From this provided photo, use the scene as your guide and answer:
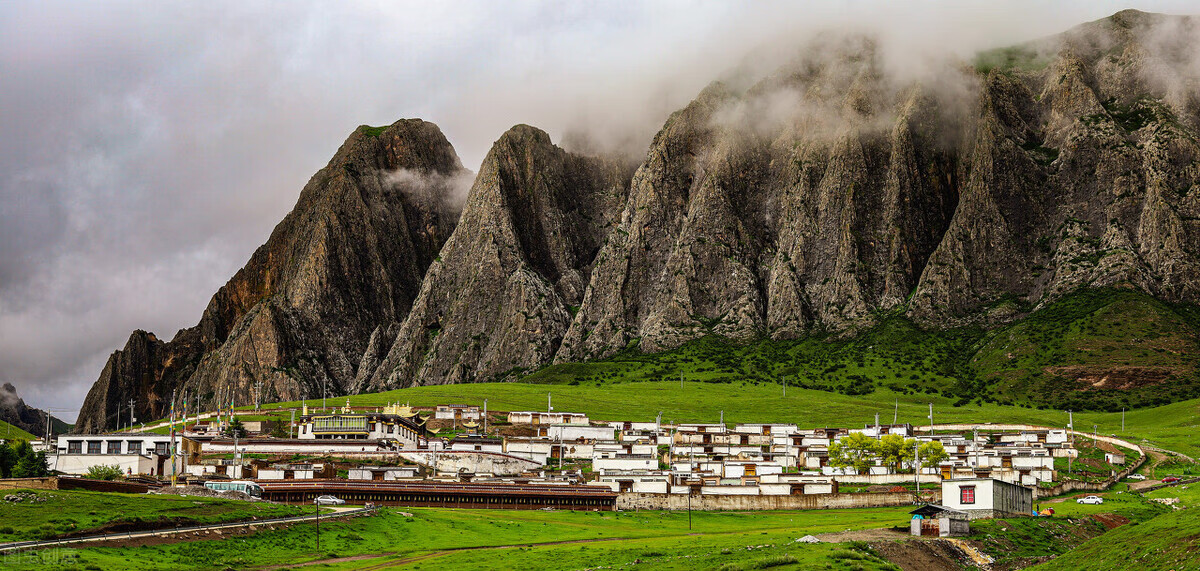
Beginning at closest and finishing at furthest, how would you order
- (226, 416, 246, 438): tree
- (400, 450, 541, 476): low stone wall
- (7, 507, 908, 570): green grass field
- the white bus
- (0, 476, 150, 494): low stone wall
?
(7, 507, 908, 570): green grass field → (0, 476, 150, 494): low stone wall → the white bus → (400, 450, 541, 476): low stone wall → (226, 416, 246, 438): tree

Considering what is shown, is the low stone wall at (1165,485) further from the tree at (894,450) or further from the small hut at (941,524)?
→ the small hut at (941,524)

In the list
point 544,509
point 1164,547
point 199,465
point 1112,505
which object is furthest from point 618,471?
point 1164,547

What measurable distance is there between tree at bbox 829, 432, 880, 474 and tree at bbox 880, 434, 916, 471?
114cm

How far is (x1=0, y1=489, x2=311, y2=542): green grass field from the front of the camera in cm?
7694

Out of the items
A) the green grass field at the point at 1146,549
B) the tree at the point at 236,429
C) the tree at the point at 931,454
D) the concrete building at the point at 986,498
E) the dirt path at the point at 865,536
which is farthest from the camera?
the tree at the point at 236,429

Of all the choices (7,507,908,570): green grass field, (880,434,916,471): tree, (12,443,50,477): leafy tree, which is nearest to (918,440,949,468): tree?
(880,434,916,471): tree

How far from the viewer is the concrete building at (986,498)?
99.9m

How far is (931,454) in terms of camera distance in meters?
143

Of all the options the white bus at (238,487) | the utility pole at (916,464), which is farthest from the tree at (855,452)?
the white bus at (238,487)

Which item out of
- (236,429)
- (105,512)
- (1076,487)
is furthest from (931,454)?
(236,429)

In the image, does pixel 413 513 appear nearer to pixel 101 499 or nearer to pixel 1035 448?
pixel 101 499

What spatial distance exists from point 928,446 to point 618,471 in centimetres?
3606

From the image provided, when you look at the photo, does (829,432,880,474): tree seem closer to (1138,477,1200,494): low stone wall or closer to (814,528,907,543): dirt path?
(1138,477,1200,494): low stone wall

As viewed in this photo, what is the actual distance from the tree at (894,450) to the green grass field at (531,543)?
77.5ft
